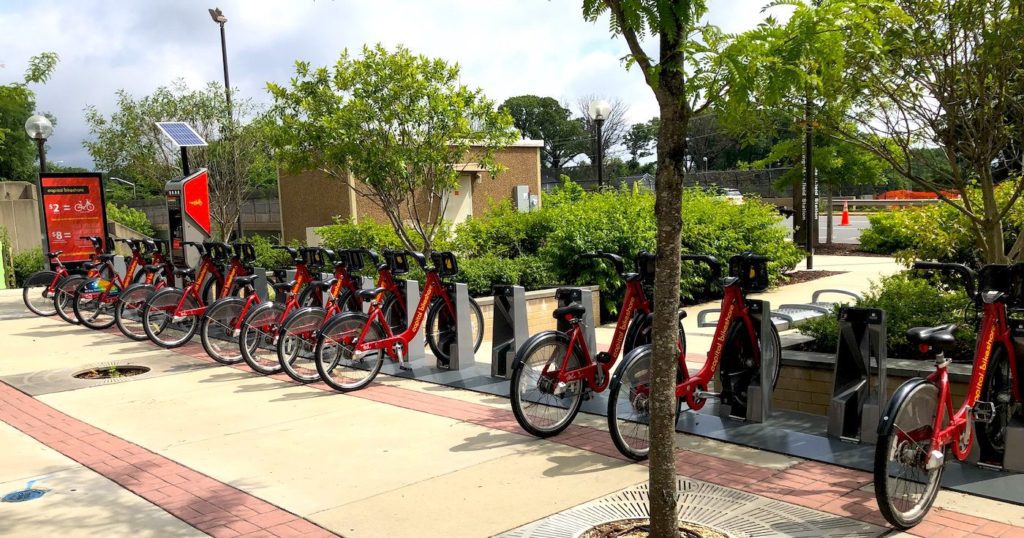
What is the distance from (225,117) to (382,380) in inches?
534

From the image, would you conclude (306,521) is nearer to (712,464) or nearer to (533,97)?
(712,464)

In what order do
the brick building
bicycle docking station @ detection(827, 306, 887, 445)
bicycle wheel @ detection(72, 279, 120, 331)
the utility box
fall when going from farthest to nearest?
1. the brick building
2. the utility box
3. bicycle wheel @ detection(72, 279, 120, 331)
4. bicycle docking station @ detection(827, 306, 887, 445)

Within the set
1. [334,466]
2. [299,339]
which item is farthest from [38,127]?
[334,466]

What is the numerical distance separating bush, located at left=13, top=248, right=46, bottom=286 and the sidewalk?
1245cm

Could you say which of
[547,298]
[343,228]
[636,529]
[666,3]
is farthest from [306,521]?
[343,228]

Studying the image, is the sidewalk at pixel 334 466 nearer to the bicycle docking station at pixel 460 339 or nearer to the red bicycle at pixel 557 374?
the red bicycle at pixel 557 374

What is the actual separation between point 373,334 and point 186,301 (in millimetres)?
3355

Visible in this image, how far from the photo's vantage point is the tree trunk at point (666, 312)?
3.55 metres

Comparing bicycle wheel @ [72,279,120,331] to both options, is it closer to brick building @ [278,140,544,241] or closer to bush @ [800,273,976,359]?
brick building @ [278,140,544,241]

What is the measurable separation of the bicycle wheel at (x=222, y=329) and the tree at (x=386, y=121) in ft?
8.37

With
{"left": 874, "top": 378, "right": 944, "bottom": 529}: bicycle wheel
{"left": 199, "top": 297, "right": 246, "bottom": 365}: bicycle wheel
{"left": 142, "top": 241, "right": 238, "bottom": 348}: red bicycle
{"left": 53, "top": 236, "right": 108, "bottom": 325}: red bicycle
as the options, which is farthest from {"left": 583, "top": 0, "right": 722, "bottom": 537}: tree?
{"left": 53, "top": 236, "right": 108, "bottom": 325}: red bicycle

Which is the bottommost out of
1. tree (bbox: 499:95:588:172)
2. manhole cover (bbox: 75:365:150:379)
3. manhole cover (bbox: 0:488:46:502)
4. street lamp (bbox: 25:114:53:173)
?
manhole cover (bbox: 0:488:46:502)

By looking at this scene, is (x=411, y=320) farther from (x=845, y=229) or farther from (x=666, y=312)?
(x=845, y=229)

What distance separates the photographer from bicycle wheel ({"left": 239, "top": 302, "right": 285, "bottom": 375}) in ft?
26.3
